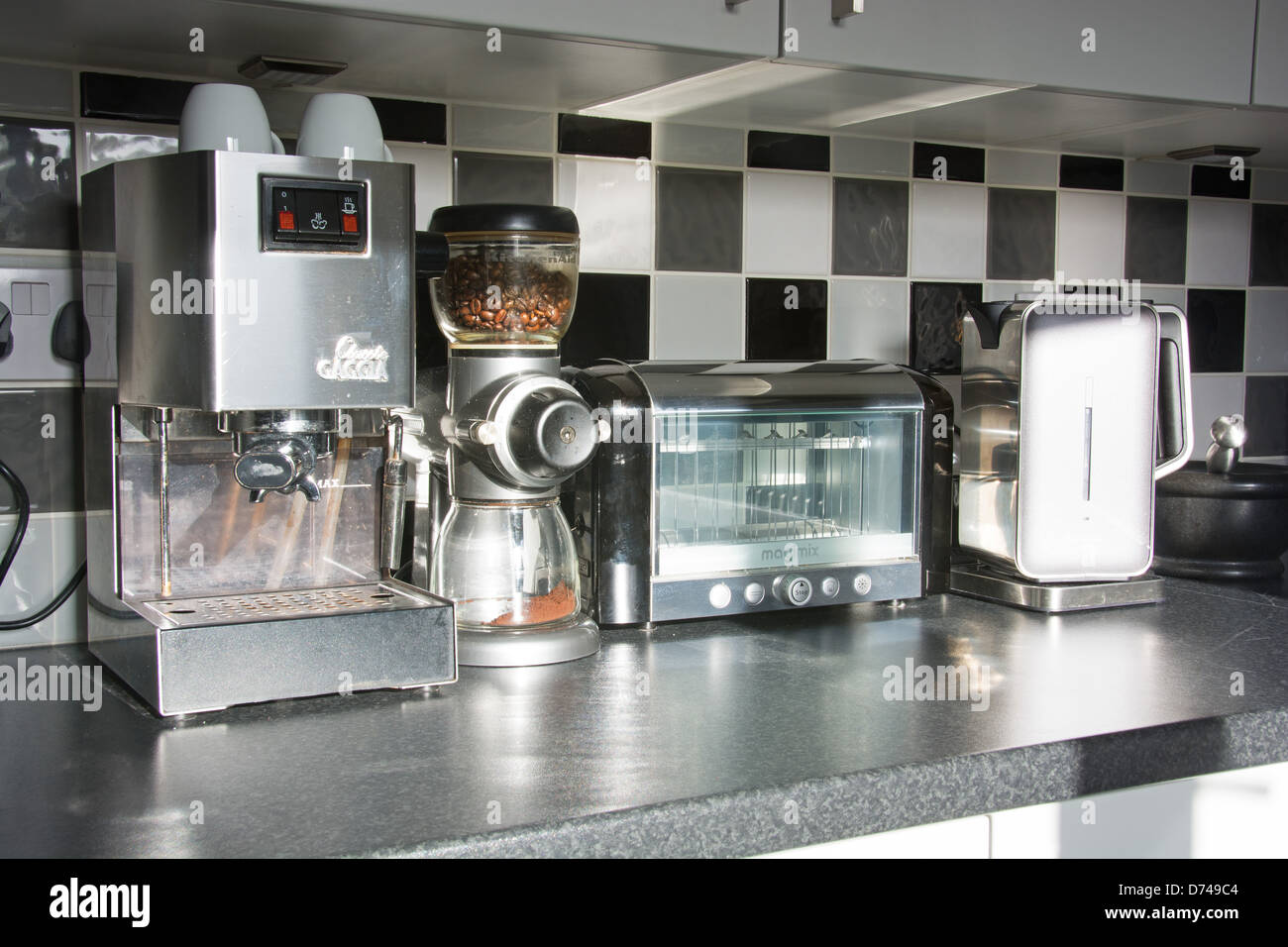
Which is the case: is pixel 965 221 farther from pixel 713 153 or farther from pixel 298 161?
pixel 298 161

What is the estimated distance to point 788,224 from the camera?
1.43 metres

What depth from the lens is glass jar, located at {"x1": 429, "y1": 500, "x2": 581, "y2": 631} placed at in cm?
103

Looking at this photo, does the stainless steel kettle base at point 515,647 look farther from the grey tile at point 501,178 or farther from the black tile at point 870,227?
the black tile at point 870,227

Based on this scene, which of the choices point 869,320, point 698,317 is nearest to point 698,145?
point 698,317

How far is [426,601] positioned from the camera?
95 centimetres

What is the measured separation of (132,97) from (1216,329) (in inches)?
54.5

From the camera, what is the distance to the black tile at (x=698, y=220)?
136 centimetres

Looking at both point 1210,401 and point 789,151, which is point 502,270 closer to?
point 789,151

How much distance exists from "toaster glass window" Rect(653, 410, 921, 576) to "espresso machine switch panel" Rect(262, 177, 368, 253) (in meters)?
0.36

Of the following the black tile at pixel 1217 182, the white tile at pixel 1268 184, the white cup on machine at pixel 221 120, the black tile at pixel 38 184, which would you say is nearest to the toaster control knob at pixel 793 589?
the white cup on machine at pixel 221 120

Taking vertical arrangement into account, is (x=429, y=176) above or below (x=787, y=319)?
above

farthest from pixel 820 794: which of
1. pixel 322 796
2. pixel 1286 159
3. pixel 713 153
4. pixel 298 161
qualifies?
pixel 1286 159

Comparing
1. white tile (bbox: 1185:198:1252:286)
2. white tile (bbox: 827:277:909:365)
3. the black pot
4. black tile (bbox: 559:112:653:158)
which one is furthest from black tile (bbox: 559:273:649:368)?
white tile (bbox: 1185:198:1252:286)
